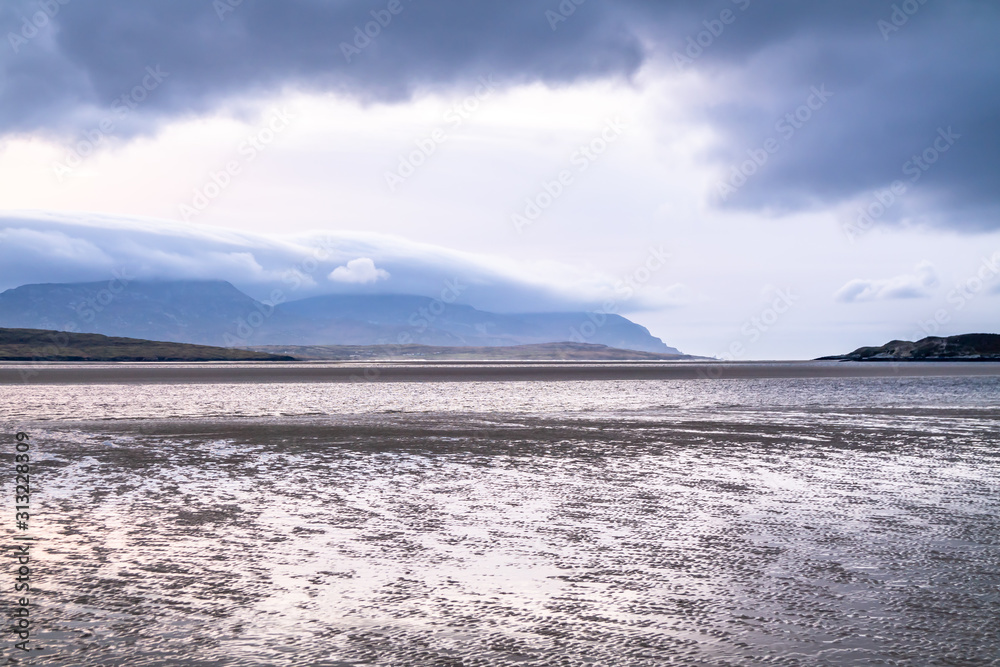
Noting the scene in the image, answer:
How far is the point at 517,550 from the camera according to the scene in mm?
11891

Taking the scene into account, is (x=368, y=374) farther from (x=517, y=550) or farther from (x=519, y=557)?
(x=519, y=557)

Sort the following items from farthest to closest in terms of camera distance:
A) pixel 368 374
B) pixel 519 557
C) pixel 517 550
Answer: pixel 368 374 < pixel 517 550 < pixel 519 557

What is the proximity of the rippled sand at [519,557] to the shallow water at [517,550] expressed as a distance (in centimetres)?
5

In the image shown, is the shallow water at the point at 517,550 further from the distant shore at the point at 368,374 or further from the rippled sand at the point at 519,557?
the distant shore at the point at 368,374

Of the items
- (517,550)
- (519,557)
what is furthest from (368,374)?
(519,557)

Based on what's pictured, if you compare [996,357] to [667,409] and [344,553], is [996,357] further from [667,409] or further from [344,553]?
[344,553]

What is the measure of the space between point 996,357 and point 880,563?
719 ft

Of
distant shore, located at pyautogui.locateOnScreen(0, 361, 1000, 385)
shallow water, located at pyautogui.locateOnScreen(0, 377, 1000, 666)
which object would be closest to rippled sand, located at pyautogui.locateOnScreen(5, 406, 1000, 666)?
shallow water, located at pyautogui.locateOnScreen(0, 377, 1000, 666)

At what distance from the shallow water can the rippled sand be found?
48mm

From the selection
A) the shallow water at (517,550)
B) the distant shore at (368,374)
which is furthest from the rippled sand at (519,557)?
the distant shore at (368,374)

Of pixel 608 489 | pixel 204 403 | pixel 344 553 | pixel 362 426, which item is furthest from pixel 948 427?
pixel 204 403

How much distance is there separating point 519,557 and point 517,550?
42cm

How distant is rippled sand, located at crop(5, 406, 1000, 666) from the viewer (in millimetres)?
8055

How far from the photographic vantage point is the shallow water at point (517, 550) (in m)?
8.09
